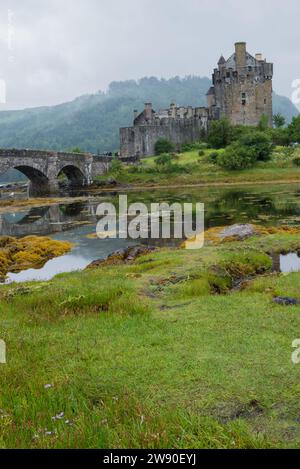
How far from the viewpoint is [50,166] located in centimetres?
6875

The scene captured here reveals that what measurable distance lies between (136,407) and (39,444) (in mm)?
1286

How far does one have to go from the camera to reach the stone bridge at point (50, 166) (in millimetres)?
62000

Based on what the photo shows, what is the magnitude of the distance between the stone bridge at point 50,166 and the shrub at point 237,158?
749 inches

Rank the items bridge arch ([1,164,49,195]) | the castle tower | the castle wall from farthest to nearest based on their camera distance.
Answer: the castle wall → the castle tower → bridge arch ([1,164,49,195])

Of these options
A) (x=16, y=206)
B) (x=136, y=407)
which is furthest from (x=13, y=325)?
(x=16, y=206)

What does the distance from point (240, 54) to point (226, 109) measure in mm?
8630

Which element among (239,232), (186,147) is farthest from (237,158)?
(239,232)

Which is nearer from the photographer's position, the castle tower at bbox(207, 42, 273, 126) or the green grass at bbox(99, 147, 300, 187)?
the green grass at bbox(99, 147, 300, 187)

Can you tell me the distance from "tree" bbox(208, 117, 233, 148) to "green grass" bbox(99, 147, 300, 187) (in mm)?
3521

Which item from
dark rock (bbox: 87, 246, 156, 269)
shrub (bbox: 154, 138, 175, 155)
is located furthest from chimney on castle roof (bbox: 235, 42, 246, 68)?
dark rock (bbox: 87, 246, 156, 269)

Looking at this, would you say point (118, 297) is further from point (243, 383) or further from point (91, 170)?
point (91, 170)

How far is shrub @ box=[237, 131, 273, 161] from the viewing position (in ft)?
235

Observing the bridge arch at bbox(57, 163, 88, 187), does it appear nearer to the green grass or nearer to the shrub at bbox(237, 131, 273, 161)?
the green grass

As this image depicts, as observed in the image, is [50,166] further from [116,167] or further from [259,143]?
[259,143]
